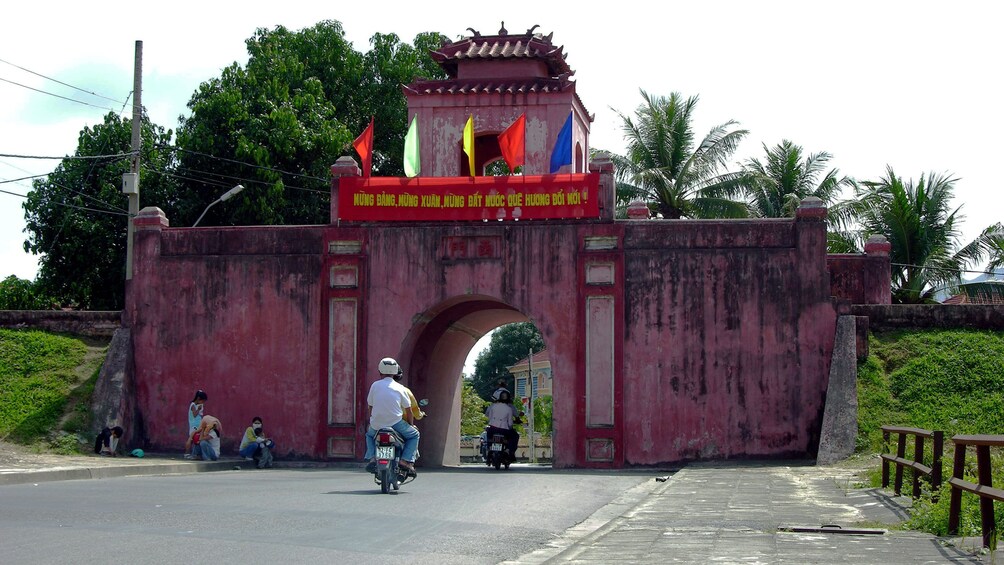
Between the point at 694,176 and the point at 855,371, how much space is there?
1363cm

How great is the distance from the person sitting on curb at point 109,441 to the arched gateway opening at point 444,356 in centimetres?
490

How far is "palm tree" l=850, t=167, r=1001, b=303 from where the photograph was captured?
96.4 ft

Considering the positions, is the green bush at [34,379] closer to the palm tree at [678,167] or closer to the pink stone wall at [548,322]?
the pink stone wall at [548,322]

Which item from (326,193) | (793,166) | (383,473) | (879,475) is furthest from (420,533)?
(793,166)

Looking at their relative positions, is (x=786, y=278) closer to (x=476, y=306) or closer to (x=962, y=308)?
(x=962, y=308)

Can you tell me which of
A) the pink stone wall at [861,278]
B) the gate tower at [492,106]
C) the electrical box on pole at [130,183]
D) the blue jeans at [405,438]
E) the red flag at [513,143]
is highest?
the gate tower at [492,106]

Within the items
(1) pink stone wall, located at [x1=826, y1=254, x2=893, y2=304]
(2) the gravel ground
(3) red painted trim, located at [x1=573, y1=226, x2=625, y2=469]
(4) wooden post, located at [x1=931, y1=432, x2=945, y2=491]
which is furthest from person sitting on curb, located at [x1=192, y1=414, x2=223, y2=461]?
(4) wooden post, located at [x1=931, y1=432, x2=945, y2=491]

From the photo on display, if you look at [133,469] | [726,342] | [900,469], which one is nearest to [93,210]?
[133,469]

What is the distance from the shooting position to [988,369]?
19031 mm

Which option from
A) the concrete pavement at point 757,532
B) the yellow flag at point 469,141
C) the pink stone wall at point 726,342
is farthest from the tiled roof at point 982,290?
the concrete pavement at point 757,532

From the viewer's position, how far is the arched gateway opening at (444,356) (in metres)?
21.9

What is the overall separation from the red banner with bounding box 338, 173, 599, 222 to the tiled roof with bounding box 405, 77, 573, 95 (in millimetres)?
2493

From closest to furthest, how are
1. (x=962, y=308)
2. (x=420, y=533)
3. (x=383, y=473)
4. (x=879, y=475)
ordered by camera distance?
(x=420, y=533)
(x=383, y=473)
(x=879, y=475)
(x=962, y=308)

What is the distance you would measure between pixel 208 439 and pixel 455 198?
19.2 feet
